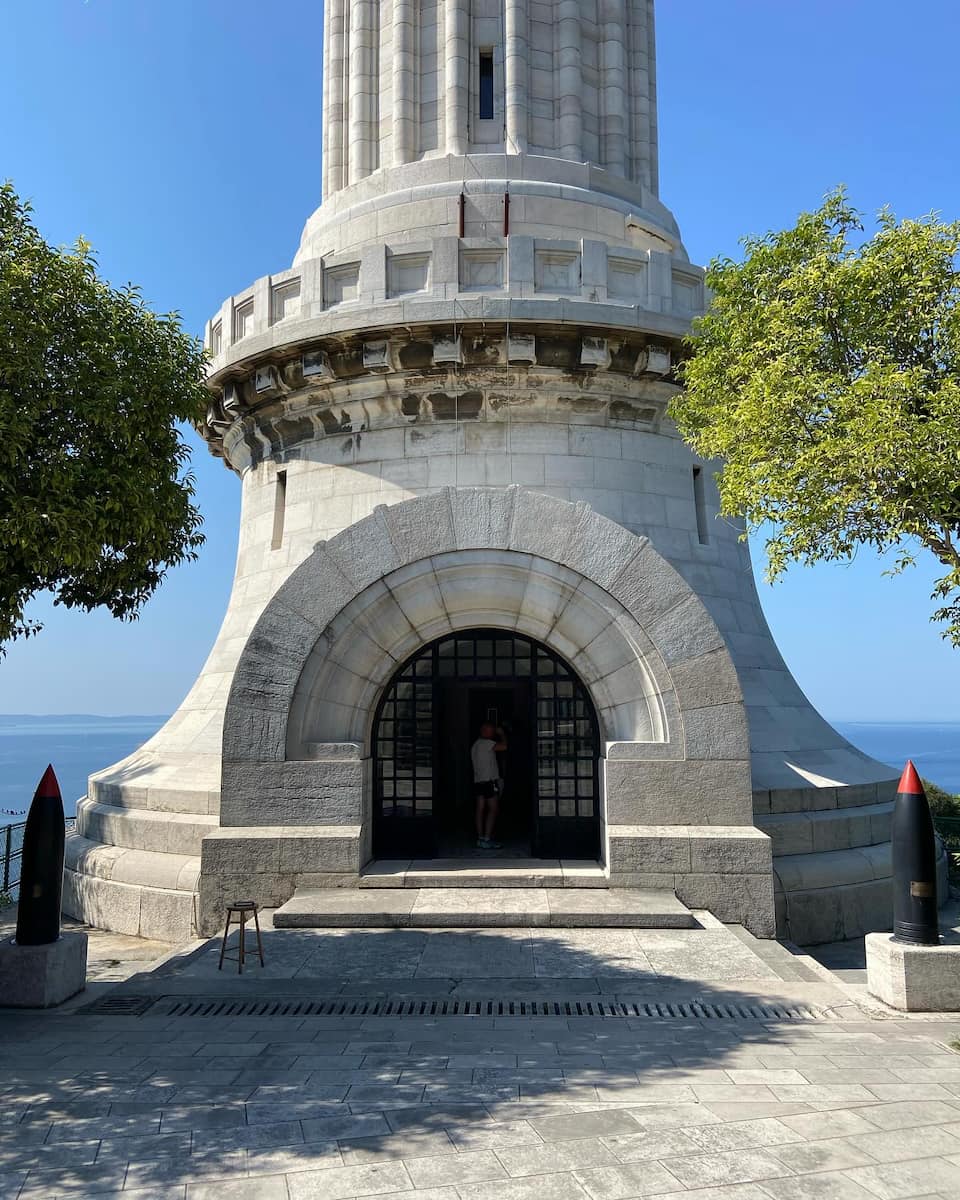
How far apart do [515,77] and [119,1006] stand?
52.6 feet

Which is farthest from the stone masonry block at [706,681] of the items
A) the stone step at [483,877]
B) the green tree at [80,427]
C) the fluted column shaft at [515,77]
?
the fluted column shaft at [515,77]

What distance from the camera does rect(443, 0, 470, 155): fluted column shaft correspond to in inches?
627

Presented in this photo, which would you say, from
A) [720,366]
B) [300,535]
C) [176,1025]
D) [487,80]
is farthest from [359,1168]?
[487,80]

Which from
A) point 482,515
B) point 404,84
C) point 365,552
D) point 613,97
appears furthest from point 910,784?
point 404,84

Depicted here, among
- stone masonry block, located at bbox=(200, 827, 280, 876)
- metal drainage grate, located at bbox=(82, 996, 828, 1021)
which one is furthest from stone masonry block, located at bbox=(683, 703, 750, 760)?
stone masonry block, located at bbox=(200, 827, 280, 876)

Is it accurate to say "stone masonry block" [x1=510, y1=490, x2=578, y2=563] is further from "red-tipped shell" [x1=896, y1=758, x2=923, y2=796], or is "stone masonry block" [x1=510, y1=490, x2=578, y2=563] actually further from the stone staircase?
"red-tipped shell" [x1=896, y1=758, x2=923, y2=796]

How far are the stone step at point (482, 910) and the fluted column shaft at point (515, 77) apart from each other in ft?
42.4

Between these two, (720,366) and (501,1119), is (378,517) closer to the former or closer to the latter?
(720,366)

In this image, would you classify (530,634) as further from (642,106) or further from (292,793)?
(642,106)

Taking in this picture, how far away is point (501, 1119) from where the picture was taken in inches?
212

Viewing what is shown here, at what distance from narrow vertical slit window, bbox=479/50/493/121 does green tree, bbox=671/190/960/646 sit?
8.41m

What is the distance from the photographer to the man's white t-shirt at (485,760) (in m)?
13.2

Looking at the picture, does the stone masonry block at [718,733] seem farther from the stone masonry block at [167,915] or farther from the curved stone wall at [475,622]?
the stone masonry block at [167,915]

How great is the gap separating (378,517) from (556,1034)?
6.70m
